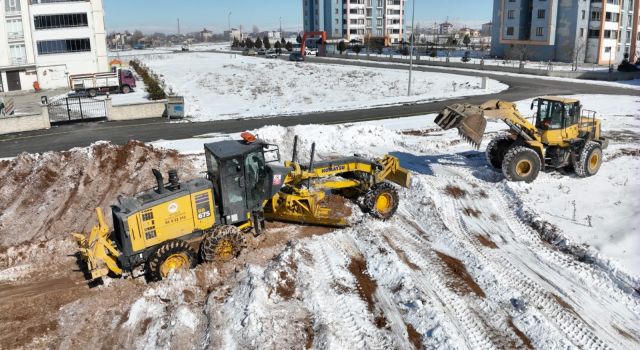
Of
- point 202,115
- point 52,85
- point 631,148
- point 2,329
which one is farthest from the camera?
point 52,85

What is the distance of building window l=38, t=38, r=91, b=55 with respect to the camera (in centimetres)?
4622

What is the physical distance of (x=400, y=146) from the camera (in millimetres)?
20734

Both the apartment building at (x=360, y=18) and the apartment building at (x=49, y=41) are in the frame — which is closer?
the apartment building at (x=49, y=41)

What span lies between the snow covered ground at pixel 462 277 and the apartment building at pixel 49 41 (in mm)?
41661

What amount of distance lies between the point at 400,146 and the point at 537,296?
1187cm

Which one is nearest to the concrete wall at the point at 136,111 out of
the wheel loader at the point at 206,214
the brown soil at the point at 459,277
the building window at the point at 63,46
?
the wheel loader at the point at 206,214

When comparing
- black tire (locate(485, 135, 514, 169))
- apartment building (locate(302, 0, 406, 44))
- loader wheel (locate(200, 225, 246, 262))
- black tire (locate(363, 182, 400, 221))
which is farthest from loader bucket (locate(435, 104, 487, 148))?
apartment building (locate(302, 0, 406, 44))

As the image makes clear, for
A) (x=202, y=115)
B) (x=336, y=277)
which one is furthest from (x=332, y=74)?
(x=336, y=277)

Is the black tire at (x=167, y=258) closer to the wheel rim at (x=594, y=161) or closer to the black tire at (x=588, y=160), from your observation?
the black tire at (x=588, y=160)

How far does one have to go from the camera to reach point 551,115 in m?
16.1

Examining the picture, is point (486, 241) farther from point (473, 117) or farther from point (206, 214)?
point (206, 214)

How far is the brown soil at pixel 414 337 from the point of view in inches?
312

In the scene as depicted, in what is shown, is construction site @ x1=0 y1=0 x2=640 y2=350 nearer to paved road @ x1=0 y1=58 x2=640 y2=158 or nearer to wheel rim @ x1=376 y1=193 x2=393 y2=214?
wheel rim @ x1=376 y1=193 x2=393 y2=214

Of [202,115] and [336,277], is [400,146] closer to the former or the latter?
[336,277]
